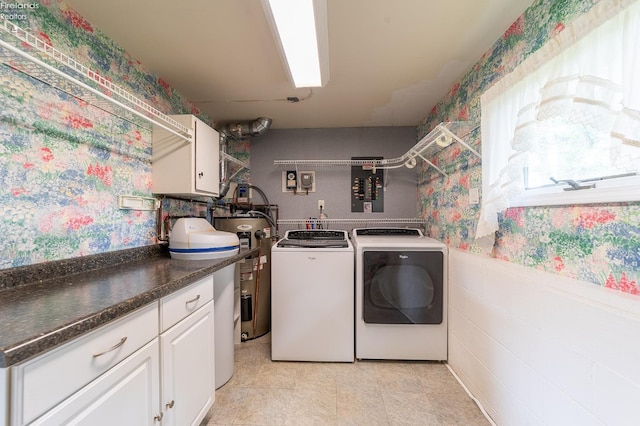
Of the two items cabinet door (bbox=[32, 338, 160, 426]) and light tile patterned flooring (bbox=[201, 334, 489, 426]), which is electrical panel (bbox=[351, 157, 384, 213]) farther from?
cabinet door (bbox=[32, 338, 160, 426])

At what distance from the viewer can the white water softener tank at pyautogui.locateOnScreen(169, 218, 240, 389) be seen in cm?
162

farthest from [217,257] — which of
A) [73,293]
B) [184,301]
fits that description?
[73,293]

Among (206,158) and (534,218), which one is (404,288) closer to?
(534,218)

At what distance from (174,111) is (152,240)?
41.6 inches

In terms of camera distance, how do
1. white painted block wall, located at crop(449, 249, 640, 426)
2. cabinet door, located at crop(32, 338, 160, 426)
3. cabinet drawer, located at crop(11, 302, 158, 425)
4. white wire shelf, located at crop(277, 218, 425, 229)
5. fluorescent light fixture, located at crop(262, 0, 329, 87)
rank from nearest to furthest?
1. cabinet drawer, located at crop(11, 302, 158, 425)
2. cabinet door, located at crop(32, 338, 160, 426)
3. white painted block wall, located at crop(449, 249, 640, 426)
4. fluorescent light fixture, located at crop(262, 0, 329, 87)
5. white wire shelf, located at crop(277, 218, 425, 229)

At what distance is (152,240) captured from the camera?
5.71 ft

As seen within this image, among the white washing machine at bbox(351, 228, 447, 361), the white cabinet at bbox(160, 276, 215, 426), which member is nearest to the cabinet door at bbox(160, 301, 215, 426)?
the white cabinet at bbox(160, 276, 215, 426)

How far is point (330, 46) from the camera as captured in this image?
1.48 m

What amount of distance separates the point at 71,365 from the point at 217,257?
3.22 ft

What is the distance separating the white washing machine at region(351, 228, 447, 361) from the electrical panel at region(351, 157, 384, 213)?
921 millimetres

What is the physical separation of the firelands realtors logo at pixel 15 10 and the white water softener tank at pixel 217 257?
113 centimetres

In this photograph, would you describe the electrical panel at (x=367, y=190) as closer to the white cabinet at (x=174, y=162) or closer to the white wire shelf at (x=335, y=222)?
the white wire shelf at (x=335, y=222)

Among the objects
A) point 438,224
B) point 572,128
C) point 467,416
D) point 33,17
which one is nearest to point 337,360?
point 467,416

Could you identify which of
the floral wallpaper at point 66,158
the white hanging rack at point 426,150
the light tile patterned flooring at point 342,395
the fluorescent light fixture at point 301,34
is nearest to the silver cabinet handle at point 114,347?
the floral wallpaper at point 66,158
